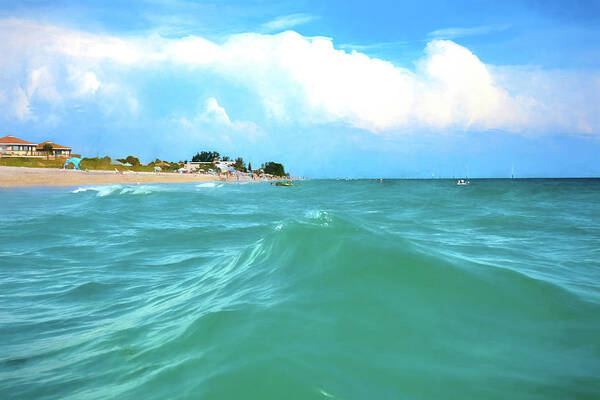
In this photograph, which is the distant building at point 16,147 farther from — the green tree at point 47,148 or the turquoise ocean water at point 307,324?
the turquoise ocean water at point 307,324

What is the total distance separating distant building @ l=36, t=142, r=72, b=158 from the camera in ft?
240

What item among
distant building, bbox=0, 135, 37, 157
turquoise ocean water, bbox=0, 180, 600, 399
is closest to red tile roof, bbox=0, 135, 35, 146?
distant building, bbox=0, 135, 37, 157

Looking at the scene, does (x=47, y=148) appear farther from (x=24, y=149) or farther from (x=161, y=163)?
(x=161, y=163)

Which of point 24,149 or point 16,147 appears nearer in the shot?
point 16,147

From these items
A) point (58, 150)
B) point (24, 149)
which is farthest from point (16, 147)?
point (58, 150)

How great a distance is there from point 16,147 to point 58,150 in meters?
8.23

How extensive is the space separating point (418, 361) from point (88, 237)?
12.0 m

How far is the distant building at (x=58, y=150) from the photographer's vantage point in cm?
7315

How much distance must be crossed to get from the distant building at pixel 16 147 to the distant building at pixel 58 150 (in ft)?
5.31

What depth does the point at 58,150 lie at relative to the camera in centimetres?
7575

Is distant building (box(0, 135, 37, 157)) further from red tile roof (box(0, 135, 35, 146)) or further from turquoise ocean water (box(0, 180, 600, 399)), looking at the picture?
turquoise ocean water (box(0, 180, 600, 399))

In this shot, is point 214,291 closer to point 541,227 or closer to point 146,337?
point 146,337

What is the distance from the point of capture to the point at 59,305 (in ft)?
18.5

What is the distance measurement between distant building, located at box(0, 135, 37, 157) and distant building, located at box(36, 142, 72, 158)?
1617 mm
